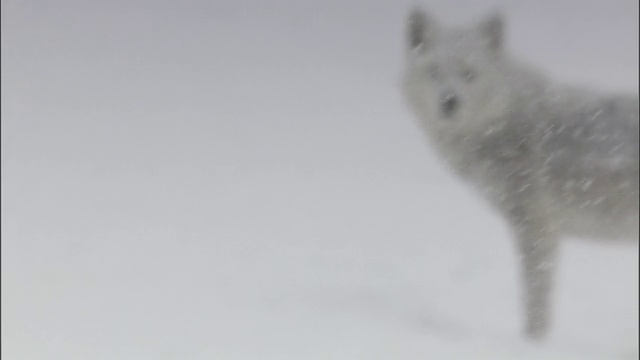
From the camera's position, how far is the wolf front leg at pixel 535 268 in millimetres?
1425

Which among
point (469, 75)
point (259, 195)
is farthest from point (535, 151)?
point (259, 195)

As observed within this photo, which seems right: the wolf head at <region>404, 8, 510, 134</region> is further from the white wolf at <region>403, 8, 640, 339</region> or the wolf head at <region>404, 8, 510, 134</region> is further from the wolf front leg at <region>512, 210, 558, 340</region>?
the wolf front leg at <region>512, 210, 558, 340</region>

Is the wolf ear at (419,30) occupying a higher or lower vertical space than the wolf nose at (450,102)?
higher

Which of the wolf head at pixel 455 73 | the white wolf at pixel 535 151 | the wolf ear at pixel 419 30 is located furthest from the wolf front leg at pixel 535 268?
the wolf ear at pixel 419 30

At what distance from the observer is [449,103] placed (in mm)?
1354

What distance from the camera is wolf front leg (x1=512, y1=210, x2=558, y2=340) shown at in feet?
4.67

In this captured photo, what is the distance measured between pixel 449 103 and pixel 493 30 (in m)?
0.18

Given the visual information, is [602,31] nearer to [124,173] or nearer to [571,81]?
[571,81]

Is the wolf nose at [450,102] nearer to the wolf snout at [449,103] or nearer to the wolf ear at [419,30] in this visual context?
the wolf snout at [449,103]

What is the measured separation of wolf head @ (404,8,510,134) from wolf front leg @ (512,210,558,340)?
0.70 ft

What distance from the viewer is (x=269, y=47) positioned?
56.8 inches

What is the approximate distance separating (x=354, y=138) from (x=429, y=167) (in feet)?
0.49

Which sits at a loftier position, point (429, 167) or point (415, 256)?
point (429, 167)

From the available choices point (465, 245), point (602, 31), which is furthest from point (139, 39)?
point (602, 31)
